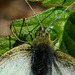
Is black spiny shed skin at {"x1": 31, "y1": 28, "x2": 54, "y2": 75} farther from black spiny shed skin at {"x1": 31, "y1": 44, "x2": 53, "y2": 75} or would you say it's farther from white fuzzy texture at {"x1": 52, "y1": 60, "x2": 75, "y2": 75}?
white fuzzy texture at {"x1": 52, "y1": 60, "x2": 75, "y2": 75}

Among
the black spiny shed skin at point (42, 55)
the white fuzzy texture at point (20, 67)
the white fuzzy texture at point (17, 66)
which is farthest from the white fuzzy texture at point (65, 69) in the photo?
the white fuzzy texture at point (17, 66)

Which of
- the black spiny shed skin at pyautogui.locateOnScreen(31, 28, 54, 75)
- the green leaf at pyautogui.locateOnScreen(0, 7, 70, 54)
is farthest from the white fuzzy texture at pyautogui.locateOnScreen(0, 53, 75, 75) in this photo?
the green leaf at pyautogui.locateOnScreen(0, 7, 70, 54)

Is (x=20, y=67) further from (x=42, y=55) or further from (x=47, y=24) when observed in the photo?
(x=47, y=24)

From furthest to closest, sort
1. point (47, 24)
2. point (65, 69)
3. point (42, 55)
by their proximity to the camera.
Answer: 1. point (47, 24)
2. point (42, 55)
3. point (65, 69)

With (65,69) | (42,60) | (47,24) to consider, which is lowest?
(65,69)

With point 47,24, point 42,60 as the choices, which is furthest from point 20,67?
point 47,24

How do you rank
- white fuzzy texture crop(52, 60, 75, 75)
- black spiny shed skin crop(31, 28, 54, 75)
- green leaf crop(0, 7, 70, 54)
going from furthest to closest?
green leaf crop(0, 7, 70, 54)
black spiny shed skin crop(31, 28, 54, 75)
white fuzzy texture crop(52, 60, 75, 75)

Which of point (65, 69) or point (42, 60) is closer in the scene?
point (65, 69)

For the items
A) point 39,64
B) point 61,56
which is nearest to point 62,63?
point 61,56

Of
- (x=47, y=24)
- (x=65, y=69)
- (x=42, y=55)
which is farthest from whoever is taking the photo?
(x=47, y=24)

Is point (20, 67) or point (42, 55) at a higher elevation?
point (42, 55)

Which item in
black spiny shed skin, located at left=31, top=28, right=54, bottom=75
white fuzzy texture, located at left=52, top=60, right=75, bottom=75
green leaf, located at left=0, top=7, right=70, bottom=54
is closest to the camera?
white fuzzy texture, located at left=52, top=60, right=75, bottom=75
